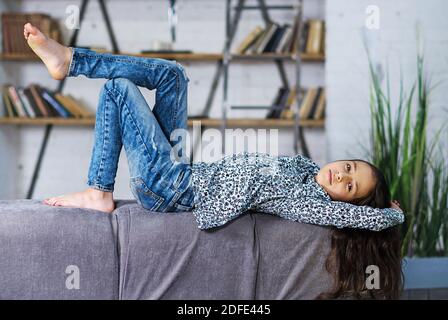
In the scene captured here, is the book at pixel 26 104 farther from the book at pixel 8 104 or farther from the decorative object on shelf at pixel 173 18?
the decorative object on shelf at pixel 173 18

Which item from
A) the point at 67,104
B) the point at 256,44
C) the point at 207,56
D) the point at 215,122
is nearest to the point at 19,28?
the point at 67,104

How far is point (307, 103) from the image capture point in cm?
466

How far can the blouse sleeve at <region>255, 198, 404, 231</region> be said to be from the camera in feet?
6.55

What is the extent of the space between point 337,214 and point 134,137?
71 cm

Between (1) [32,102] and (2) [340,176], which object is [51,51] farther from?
(1) [32,102]

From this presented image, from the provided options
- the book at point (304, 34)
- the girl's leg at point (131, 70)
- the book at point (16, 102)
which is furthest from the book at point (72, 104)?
the girl's leg at point (131, 70)

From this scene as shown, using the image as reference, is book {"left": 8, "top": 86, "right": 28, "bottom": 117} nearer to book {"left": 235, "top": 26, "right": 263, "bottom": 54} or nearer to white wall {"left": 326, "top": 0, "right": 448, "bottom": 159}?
book {"left": 235, "top": 26, "right": 263, "bottom": 54}

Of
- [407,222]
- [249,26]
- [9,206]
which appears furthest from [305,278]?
[249,26]

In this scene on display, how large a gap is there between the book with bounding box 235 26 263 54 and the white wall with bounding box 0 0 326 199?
0.77 ft

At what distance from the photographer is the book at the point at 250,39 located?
470cm

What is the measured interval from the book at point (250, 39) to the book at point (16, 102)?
1.65 metres
